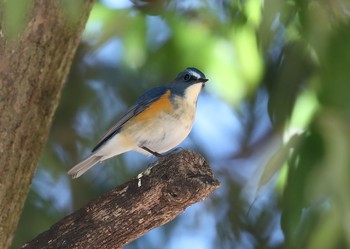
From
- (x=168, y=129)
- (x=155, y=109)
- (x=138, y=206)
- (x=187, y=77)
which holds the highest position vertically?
(x=187, y=77)

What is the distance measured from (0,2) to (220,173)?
6.50 feet

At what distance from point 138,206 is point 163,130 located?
808 millimetres

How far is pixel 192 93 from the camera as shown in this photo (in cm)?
340

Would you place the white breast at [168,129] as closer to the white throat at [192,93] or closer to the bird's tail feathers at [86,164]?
the white throat at [192,93]

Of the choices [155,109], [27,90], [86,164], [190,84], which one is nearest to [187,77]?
[190,84]

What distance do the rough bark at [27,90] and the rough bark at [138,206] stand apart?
0.80 ft

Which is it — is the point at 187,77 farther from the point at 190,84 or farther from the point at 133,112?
the point at 133,112

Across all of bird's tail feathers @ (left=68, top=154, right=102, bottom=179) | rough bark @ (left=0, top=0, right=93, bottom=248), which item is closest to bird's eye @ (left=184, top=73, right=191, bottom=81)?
bird's tail feathers @ (left=68, top=154, right=102, bottom=179)

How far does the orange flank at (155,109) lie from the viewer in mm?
3297

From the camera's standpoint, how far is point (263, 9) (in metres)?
2.41

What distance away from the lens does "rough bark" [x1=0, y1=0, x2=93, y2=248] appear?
275 centimetres

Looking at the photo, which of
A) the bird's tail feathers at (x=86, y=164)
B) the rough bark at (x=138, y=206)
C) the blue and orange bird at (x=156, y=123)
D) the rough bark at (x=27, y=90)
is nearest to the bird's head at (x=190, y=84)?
the blue and orange bird at (x=156, y=123)

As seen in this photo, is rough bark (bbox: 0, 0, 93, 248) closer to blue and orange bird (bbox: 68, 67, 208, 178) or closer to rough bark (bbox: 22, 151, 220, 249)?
rough bark (bbox: 22, 151, 220, 249)

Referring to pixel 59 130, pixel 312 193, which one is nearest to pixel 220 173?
pixel 59 130
